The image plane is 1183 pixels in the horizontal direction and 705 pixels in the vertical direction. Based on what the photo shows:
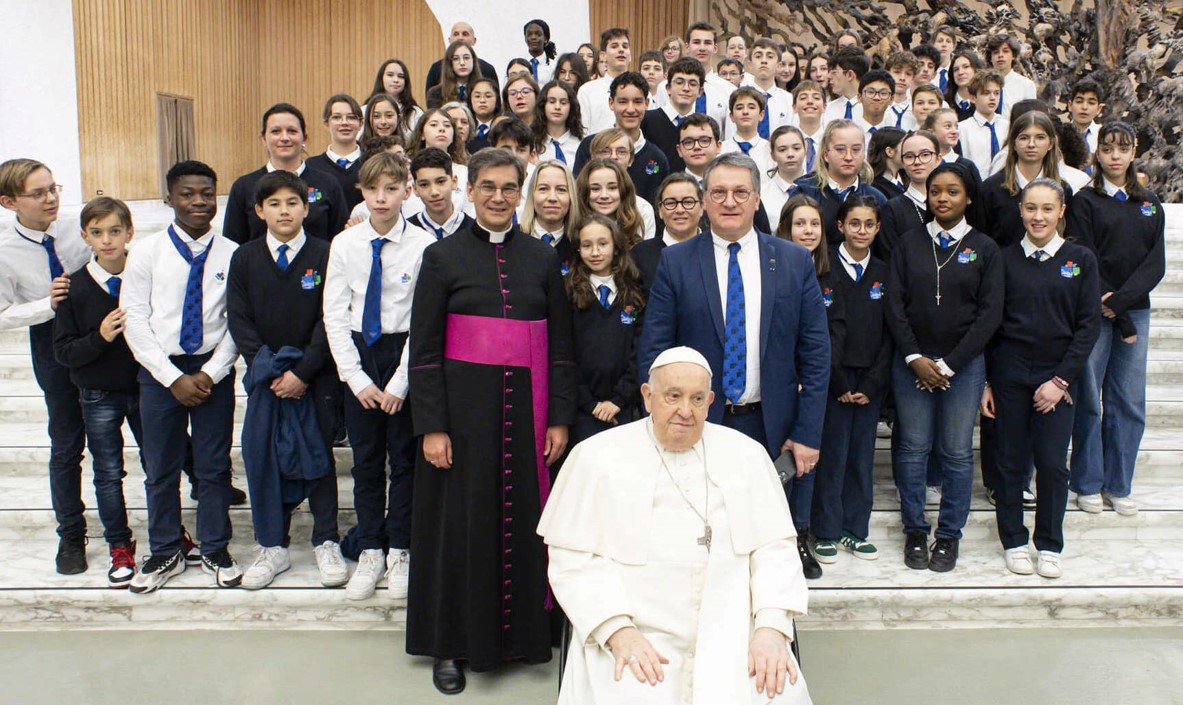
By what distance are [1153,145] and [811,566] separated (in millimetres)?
6738

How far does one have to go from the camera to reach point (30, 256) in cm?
397

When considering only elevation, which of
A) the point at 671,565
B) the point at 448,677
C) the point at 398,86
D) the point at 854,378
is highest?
the point at 398,86

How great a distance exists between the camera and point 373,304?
3.69m

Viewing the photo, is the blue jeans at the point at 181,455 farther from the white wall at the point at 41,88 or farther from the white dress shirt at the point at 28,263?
the white wall at the point at 41,88

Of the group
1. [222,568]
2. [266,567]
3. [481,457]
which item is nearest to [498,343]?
[481,457]

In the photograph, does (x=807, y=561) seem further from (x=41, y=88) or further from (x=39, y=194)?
(x=41, y=88)

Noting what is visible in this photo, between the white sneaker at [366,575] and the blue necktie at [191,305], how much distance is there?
103cm

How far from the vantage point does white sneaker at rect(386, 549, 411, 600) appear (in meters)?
3.76

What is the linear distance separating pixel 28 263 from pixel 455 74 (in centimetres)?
348

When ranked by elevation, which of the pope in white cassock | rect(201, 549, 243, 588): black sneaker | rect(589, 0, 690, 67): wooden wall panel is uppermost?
rect(589, 0, 690, 67): wooden wall panel

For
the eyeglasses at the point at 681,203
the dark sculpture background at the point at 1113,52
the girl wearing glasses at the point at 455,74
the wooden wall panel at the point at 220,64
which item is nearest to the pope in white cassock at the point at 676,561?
the eyeglasses at the point at 681,203

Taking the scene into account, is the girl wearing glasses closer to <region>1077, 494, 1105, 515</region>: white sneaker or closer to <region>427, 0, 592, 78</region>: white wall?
<region>427, 0, 592, 78</region>: white wall

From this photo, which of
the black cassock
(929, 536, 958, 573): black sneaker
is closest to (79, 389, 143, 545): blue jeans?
the black cassock

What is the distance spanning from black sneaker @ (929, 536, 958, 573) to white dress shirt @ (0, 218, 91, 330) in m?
3.68
